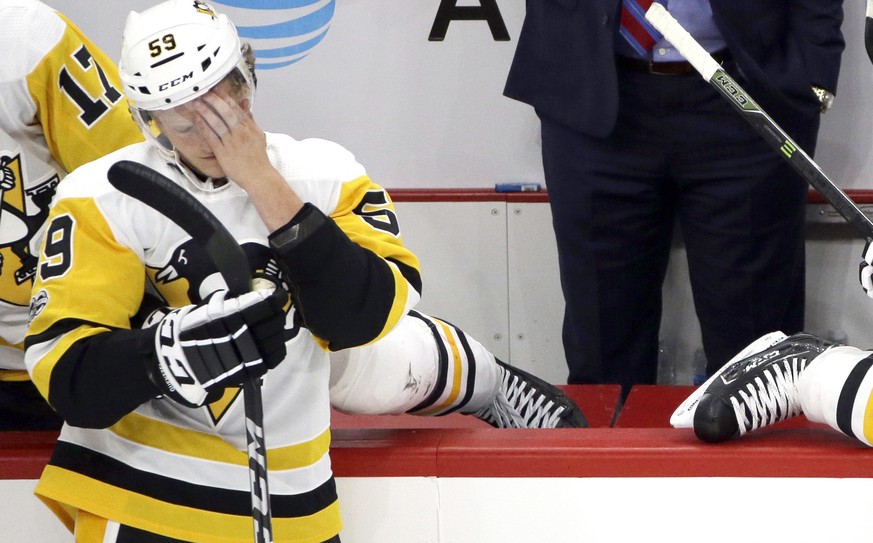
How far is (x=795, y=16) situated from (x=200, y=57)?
1386 mm

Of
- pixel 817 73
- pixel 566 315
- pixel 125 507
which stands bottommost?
pixel 566 315

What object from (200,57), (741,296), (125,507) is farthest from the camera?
(741,296)

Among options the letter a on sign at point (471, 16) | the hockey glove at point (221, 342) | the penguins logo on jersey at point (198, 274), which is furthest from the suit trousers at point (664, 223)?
the hockey glove at point (221, 342)

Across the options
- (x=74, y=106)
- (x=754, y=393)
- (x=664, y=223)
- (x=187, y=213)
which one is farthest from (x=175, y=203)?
(x=664, y=223)

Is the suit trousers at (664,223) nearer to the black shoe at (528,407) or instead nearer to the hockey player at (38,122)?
the black shoe at (528,407)

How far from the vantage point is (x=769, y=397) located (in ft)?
5.31

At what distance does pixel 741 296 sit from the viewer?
8.29ft

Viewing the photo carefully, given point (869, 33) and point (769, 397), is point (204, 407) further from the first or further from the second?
point (869, 33)

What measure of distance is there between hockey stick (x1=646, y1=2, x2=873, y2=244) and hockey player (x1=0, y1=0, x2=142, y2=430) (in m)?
0.83

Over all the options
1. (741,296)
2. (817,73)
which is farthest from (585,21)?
(741,296)

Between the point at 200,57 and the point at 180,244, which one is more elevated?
the point at 200,57

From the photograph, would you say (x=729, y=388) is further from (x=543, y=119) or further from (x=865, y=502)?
Result: (x=543, y=119)

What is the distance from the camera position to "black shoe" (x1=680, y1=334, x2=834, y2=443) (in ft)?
5.15

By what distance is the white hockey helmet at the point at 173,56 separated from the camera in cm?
131
